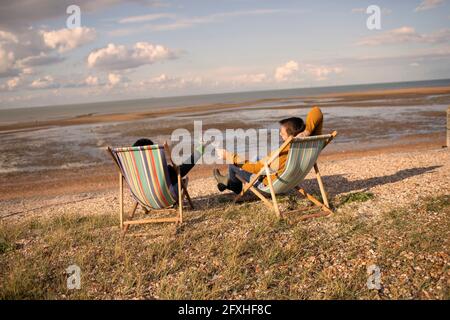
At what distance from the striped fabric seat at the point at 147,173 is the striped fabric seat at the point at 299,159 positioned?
1399 mm

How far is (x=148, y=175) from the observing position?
Answer: 15.8 ft

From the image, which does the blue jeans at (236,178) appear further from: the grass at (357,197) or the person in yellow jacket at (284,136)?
the grass at (357,197)

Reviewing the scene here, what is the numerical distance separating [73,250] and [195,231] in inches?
55.9

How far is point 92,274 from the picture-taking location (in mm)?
3781

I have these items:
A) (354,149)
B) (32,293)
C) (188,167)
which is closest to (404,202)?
(188,167)

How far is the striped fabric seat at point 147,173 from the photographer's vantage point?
462 cm

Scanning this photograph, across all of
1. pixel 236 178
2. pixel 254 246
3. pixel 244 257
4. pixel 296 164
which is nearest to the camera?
pixel 244 257

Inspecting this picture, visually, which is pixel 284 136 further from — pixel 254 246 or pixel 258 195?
pixel 254 246

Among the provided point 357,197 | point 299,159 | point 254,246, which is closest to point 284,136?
point 299,159

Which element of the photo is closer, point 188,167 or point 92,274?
point 92,274

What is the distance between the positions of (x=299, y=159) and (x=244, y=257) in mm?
1572

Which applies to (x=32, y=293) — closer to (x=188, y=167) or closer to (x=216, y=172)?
(x=188, y=167)
